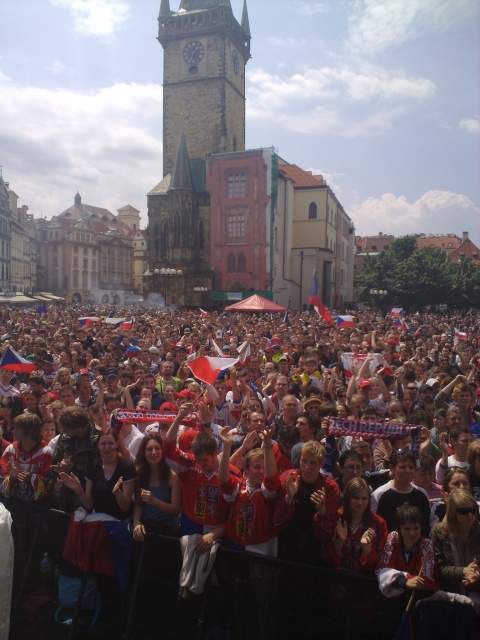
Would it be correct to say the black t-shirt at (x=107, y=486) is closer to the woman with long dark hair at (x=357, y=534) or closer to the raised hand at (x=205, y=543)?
the raised hand at (x=205, y=543)

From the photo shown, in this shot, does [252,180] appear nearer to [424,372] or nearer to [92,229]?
[424,372]

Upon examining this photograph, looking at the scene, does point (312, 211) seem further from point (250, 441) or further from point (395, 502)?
point (395, 502)

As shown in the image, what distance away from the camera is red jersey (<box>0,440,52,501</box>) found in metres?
5.20

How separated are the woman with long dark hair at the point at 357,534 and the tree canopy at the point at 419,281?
59.5 meters

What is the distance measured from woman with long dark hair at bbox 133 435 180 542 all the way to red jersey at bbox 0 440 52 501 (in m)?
0.98

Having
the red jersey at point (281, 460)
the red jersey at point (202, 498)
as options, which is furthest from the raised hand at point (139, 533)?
the red jersey at point (281, 460)

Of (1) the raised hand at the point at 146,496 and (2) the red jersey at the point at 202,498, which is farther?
(1) the raised hand at the point at 146,496

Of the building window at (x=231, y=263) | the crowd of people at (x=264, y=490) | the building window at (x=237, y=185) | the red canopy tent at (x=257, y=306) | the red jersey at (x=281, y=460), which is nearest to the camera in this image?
the crowd of people at (x=264, y=490)

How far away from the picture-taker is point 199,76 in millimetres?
57281

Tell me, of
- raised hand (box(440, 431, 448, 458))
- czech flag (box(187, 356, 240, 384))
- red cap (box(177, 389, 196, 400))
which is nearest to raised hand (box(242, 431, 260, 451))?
Result: raised hand (box(440, 431, 448, 458))

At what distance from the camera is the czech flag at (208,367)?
360 inches

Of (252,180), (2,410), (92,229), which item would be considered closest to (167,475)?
(2,410)

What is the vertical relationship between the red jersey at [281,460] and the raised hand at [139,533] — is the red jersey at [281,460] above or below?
above

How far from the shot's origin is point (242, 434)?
6.86 metres
